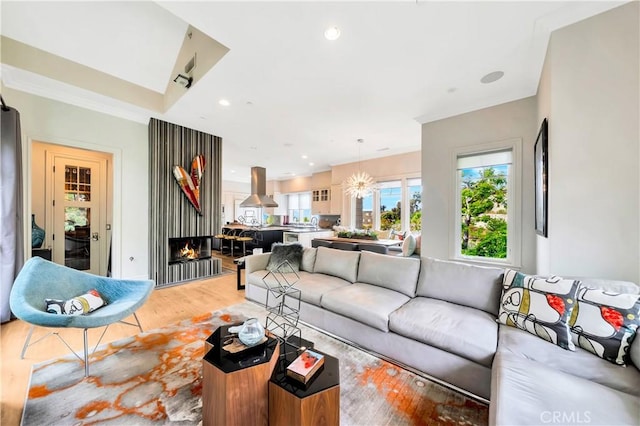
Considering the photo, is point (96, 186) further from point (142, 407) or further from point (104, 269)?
point (142, 407)

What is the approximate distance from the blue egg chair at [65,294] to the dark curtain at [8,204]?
33.7 inches

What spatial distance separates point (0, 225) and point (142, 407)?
9.18 feet

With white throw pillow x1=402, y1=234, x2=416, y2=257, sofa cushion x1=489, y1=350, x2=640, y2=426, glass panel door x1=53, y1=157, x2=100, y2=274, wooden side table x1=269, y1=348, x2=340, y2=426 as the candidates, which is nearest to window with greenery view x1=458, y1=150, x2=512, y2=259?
white throw pillow x1=402, y1=234, x2=416, y2=257

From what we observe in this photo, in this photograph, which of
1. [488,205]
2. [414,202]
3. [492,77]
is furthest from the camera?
[414,202]

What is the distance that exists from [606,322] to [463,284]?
0.88 meters

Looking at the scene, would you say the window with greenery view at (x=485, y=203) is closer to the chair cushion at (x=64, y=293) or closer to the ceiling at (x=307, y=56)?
the ceiling at (x=307, y=56)

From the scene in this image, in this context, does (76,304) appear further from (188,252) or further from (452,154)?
(452,154)

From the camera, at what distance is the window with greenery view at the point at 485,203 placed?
350 cm

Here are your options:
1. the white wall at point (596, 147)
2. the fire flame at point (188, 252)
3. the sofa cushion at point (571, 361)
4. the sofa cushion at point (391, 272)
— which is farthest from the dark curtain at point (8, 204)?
the white wall at point (596, 147)

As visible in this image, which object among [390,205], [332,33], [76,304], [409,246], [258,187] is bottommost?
[76,304]

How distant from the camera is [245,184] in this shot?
12.1m

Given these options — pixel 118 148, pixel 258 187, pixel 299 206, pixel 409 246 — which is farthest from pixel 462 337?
pixel 299 206

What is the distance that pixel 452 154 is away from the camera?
12.6ft

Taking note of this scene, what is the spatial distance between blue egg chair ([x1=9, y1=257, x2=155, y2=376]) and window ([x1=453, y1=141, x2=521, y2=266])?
4.31 metres
